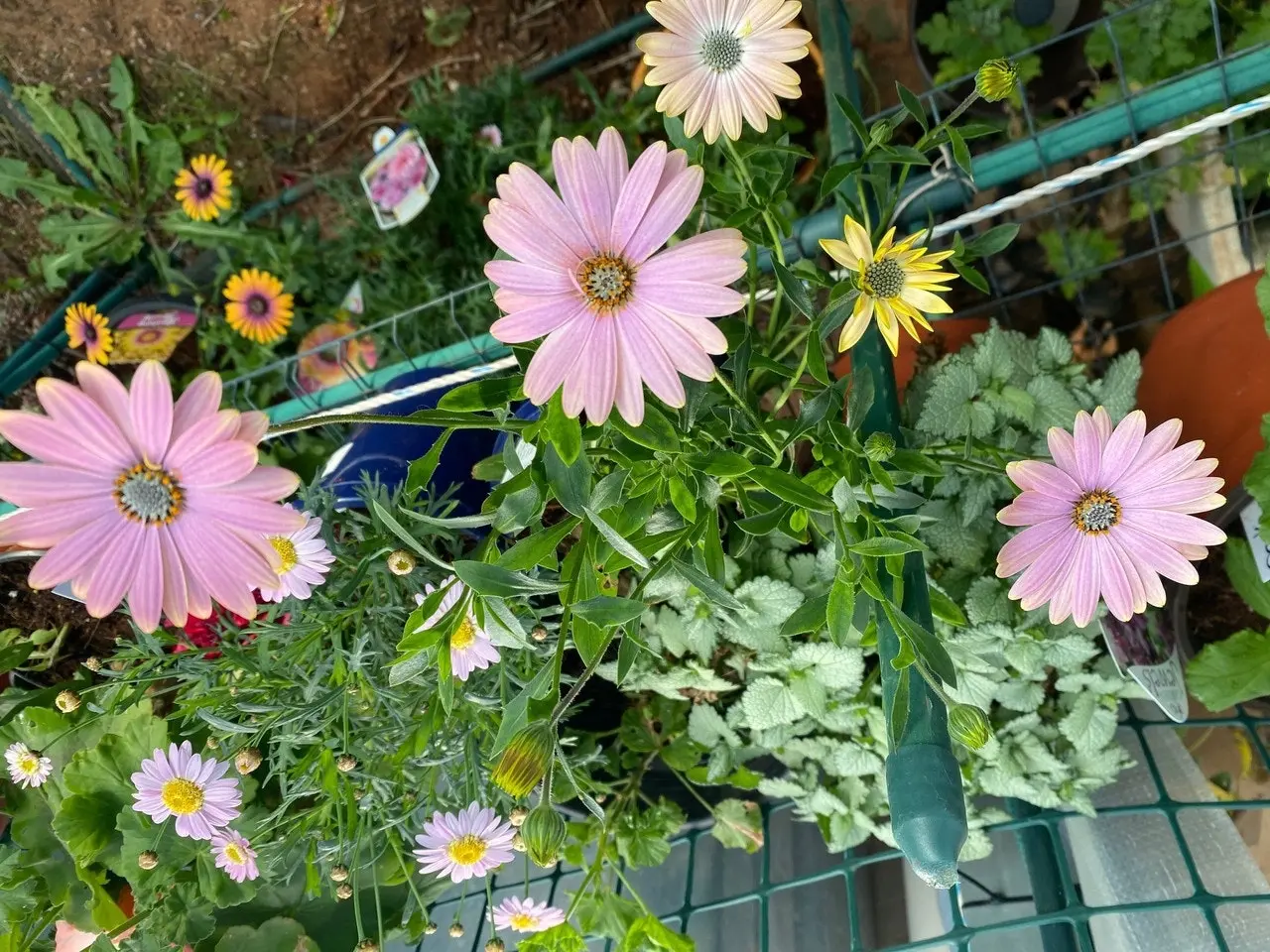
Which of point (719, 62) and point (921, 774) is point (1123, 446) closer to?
point (921, 774)

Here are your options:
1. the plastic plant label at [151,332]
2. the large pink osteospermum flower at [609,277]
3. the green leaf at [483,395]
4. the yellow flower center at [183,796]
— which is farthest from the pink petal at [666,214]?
the plastic plant label at [151,332]

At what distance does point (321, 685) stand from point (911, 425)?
0.58m

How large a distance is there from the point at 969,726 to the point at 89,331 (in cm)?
150

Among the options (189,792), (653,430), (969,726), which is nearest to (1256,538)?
(969,726)

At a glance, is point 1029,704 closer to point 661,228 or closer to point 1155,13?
point 661,228

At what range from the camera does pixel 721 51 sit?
0.56 meters

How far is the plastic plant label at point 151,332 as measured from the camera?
144cm

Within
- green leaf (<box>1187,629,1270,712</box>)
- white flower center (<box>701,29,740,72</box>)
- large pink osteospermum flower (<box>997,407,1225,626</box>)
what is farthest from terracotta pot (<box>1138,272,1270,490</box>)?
white flower center (<box>701,29,740,72</box>)

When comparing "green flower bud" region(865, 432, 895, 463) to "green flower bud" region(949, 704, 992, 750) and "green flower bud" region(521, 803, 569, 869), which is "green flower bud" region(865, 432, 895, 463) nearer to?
A: "green flower bud" region(949, 704, 992, 750)

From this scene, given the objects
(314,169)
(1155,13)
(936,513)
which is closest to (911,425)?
(936,513)

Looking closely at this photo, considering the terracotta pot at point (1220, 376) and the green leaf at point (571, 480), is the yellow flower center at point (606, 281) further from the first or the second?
the terracotta pot at point (1220, 376)

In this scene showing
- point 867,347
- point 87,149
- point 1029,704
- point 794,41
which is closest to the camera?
point 794,41

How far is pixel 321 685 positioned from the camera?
0.73 m

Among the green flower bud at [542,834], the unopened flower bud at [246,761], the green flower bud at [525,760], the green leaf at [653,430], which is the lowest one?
the green flower bud at [542,834]
